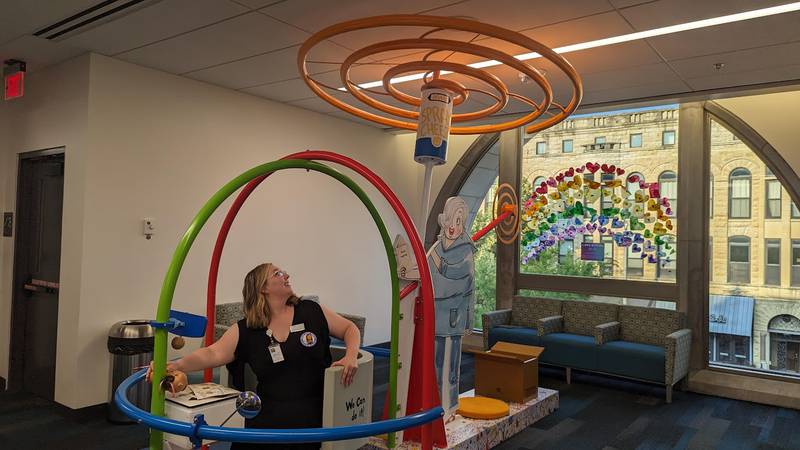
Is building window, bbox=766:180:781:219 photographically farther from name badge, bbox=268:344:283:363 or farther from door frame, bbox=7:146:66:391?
door frame, bbox=7:146:66:391

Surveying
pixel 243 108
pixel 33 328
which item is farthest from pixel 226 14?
pixel 33 328

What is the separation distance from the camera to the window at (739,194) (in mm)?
6141

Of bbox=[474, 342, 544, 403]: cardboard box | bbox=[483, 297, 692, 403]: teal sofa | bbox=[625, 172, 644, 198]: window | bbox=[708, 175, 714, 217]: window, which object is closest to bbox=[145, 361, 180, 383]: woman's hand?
bbox=[474, 342, 544, 403]: cardboard box

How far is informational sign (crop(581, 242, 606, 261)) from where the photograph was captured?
22.7ft

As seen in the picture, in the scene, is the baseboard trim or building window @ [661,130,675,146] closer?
the baseboard trim

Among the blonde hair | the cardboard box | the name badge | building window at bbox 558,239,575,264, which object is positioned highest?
building window at bbox 558,239,575,264

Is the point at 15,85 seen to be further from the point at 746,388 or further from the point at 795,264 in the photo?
the point at 795,264

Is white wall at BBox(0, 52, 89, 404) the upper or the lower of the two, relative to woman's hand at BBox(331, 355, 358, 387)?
upper

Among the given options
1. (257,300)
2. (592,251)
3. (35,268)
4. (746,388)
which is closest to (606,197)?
(592,251)

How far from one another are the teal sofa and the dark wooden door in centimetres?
461

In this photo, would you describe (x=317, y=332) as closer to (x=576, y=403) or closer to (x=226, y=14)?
(x=226, y=14)

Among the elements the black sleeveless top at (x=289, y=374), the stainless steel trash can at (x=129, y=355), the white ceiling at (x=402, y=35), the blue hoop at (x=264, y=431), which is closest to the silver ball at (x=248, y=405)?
the blue hoop at (x=264, y=431)

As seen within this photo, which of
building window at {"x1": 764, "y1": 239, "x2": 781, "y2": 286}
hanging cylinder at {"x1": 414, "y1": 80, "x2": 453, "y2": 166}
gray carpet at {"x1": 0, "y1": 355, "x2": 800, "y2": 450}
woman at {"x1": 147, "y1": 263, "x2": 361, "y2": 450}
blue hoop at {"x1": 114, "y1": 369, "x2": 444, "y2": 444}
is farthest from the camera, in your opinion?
building window at {"x1": 764, "y1": 239, "x2": 781, "y2": 286}

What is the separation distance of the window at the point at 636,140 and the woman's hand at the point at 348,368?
5.12 meters
